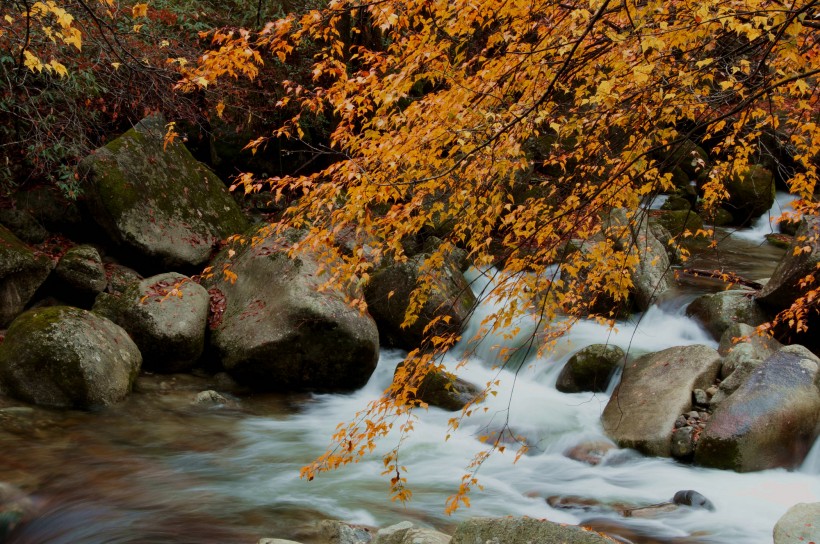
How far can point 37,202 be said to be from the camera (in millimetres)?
9578

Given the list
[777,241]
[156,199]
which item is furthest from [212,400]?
[777,241]

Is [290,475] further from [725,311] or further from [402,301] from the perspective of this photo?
[725,311]

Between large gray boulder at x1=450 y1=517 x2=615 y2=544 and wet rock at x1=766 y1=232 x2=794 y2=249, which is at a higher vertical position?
wet rock at x1=766 y1=232 x2=794 y2=249

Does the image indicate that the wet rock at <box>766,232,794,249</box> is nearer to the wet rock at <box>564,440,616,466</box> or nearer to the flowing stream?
the flowing stream

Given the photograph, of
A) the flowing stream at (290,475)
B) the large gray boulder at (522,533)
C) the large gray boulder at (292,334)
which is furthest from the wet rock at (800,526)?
the large gray boulder at (292,334)

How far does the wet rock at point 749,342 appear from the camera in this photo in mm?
7191

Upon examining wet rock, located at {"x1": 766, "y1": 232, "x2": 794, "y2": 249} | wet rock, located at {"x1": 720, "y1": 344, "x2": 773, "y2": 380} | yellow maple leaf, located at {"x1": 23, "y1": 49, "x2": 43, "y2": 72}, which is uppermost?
wet rock, located at {"x1": 766, "y1": 232, "x2": 794, "y2": 249}

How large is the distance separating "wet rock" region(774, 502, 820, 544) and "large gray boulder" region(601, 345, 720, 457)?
229 cm

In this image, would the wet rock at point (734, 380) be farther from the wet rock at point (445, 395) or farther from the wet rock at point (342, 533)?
the wet rock at point (342, 533)

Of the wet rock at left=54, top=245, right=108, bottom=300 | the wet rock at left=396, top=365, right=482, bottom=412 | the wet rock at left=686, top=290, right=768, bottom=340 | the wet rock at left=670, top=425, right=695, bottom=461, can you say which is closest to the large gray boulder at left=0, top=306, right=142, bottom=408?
the wet rock at left=54, top=245, right=108, bottom=300

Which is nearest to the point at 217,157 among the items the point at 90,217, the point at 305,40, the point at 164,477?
the point at 305,40

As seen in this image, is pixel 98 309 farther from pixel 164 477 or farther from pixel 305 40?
pixel 305 40

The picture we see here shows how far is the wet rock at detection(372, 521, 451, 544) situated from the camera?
369 centimetres

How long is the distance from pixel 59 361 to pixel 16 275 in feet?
6.19
